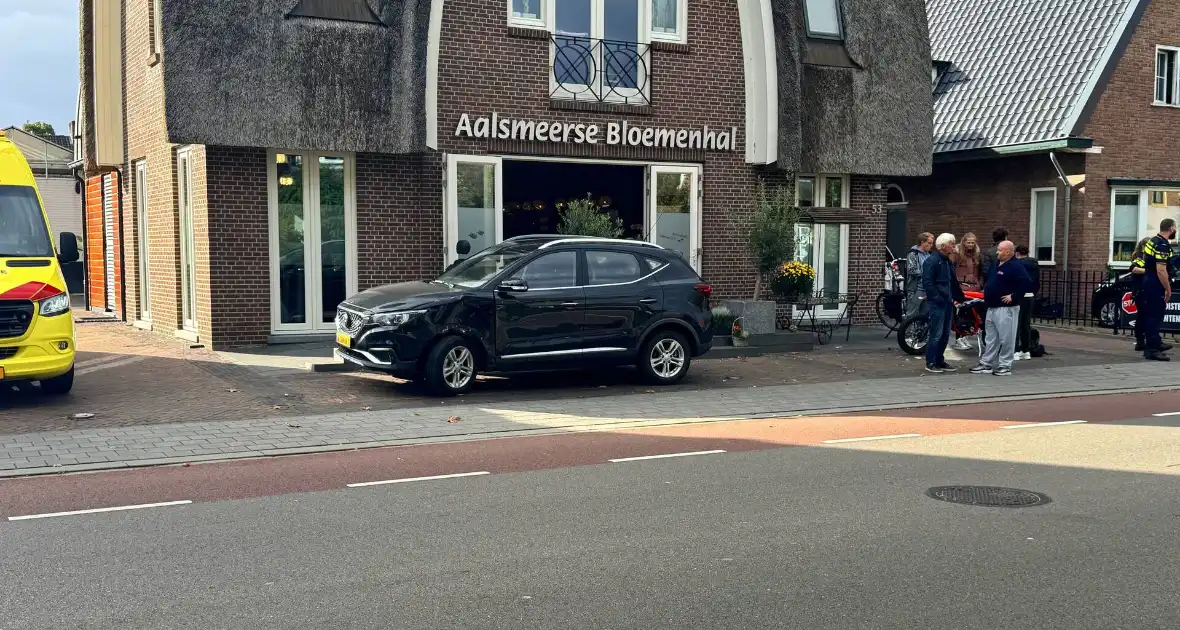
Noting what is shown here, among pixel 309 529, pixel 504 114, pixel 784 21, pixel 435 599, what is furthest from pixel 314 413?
pixel 784 21

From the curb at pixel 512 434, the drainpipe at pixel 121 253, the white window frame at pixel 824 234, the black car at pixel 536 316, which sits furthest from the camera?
the drainpipe at pixel 121 253

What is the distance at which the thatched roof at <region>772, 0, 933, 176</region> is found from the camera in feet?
59.5

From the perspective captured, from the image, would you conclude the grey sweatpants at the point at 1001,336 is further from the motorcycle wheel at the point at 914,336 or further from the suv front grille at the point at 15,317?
the suv front grille at the point at 15,317

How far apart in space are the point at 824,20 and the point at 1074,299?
8.97 metres

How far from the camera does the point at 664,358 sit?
13.0m

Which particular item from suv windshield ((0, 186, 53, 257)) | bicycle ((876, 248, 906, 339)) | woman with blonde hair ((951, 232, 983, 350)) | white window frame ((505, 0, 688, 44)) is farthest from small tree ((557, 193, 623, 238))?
suv windshield ((0, 186, 53, 257))

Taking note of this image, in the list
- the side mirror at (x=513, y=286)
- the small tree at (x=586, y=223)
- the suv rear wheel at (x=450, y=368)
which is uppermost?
the small tree at (x=586, y=223)

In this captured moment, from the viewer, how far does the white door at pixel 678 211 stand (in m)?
17.9

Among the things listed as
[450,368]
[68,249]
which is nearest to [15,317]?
[68,249]

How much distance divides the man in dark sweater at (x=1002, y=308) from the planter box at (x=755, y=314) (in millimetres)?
A: 3121

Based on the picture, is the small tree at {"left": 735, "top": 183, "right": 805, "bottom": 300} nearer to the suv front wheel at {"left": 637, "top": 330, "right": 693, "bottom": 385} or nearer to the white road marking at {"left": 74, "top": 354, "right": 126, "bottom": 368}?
the suv front wheel at {"left": 637, "top": 330, "right": 693, "bottom": 385}

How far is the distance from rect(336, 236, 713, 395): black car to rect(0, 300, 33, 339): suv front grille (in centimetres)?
314

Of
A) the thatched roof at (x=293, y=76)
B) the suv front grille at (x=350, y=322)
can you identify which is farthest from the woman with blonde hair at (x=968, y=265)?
the suv front grille at (x=350, y=322)

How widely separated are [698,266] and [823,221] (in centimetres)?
270
